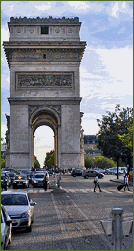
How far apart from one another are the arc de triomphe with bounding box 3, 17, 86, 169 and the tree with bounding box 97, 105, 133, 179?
12.5 meters

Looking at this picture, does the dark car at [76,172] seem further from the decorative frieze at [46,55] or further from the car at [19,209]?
the car at [19,209]

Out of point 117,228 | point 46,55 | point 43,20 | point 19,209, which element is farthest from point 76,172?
point 117,228

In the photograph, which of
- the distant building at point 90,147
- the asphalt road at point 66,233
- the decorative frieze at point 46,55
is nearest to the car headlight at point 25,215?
the asphalt road at point 66,233

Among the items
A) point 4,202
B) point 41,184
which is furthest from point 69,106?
point 4,202

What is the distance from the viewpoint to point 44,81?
63750mm

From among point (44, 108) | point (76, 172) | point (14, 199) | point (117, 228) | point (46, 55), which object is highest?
point (46, 55)

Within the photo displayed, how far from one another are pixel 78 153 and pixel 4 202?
49.2 m

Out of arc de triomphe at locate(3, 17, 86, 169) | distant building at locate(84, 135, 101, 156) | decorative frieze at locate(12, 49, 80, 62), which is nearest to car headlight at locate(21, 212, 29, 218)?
arc de triomphe at locate(3, 17, 86, 169)

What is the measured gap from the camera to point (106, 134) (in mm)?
49688

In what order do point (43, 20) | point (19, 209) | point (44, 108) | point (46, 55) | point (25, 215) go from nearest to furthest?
point (25, 215) < point (19, 209) < point (44, 108) < point (46, 55) < point (43, 20)

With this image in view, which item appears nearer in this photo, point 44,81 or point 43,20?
point 44,81

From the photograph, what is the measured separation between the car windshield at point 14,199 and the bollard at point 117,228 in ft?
23.4

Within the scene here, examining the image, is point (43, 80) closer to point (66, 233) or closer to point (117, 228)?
point (66, 233)

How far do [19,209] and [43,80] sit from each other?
51.9 m
